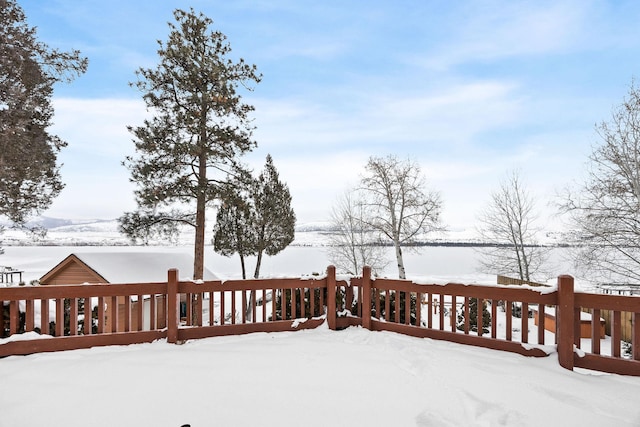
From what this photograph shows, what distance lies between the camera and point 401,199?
17.8 metres

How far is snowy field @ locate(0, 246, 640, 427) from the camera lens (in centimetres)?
249

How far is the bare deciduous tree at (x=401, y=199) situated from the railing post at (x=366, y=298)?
12879 mm

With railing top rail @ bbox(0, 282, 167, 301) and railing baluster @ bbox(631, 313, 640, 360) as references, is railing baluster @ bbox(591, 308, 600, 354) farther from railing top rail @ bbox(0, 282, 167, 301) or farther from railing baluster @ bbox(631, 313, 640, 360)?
railing top rail @ bbox(0, 282, 167, 301)

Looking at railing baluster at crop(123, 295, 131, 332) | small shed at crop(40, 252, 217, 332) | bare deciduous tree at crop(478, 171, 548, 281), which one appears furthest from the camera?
bare deciduous tree at crop(478, 171, 548, 281)

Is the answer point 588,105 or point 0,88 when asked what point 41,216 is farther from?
point 588,105

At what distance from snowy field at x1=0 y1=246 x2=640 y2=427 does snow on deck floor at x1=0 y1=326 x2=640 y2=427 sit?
0.03 ft

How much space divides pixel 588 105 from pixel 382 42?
285 inches

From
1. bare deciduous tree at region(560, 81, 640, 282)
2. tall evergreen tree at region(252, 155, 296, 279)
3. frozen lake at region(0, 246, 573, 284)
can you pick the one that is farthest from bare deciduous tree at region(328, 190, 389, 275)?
bare deciduous tree at region(560, 81, 640, 282)

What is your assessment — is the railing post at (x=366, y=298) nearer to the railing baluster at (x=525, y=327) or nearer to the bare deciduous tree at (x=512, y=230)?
the railing baluster at (x=525, y=327)

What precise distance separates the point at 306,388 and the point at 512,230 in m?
17.5

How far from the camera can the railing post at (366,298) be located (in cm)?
494

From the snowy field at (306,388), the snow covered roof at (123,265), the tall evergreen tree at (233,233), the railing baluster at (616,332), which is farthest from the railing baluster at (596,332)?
the tall evergreen tree at (233,233)

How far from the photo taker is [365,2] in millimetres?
9078

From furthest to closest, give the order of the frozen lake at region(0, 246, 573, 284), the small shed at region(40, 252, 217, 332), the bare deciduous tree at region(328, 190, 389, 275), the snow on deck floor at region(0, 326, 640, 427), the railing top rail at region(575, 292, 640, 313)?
the bare deciduous tree at region(328, 190, 389, 275), the frozen lake at region(0, 246, 573, 284), the small shed at region(40, 252, 217, 332), the railing top rail at region(575, 292, 640, 313), the snow on deck floor at region(0, 326, 640, 427)
